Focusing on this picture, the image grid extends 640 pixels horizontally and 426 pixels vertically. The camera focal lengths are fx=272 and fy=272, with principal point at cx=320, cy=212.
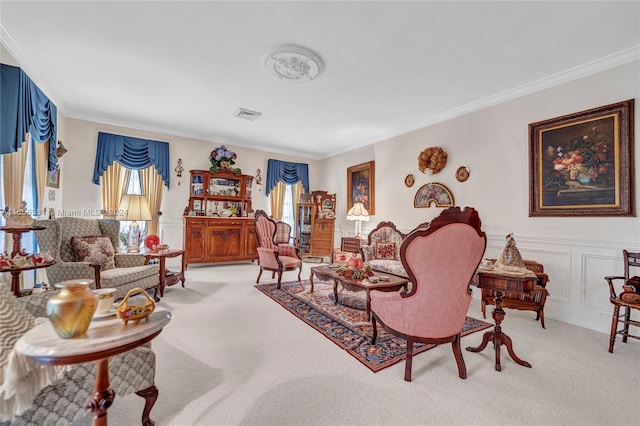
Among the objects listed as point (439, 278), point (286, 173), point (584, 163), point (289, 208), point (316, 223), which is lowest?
point (439, 278)

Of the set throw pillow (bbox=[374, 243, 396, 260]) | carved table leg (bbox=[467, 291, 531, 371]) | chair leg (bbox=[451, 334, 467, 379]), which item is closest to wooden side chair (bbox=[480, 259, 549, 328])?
carved table leg (bbox=[467, 291, 531, 371])

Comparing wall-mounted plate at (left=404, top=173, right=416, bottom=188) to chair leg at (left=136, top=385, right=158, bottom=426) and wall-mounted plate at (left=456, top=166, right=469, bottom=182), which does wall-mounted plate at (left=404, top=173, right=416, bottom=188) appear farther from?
chair leg at (left=136, top=385, right=158, bottom=426)

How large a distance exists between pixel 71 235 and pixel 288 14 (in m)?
3.70

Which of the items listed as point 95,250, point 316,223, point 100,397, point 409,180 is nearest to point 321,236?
point 316,223

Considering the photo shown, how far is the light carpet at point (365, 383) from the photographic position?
5.44 ft

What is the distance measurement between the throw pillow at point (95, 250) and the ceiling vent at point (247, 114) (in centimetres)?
279

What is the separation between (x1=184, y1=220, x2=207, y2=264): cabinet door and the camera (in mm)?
5676

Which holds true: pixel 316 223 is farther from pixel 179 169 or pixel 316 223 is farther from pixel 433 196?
pixel 179 169

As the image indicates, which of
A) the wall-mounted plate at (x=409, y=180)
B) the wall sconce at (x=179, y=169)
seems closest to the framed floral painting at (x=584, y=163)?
the wall-mounted plate at (x=409, y=180)

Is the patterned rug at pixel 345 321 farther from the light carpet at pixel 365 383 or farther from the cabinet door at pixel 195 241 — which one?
the cabinet door at pixel 195 241

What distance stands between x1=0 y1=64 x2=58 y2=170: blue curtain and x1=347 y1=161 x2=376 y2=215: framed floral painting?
17.7 ft

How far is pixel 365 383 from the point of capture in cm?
197

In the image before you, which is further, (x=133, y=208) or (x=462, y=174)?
(x=462, y=174)

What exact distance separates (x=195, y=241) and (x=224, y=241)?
0.59 metres
